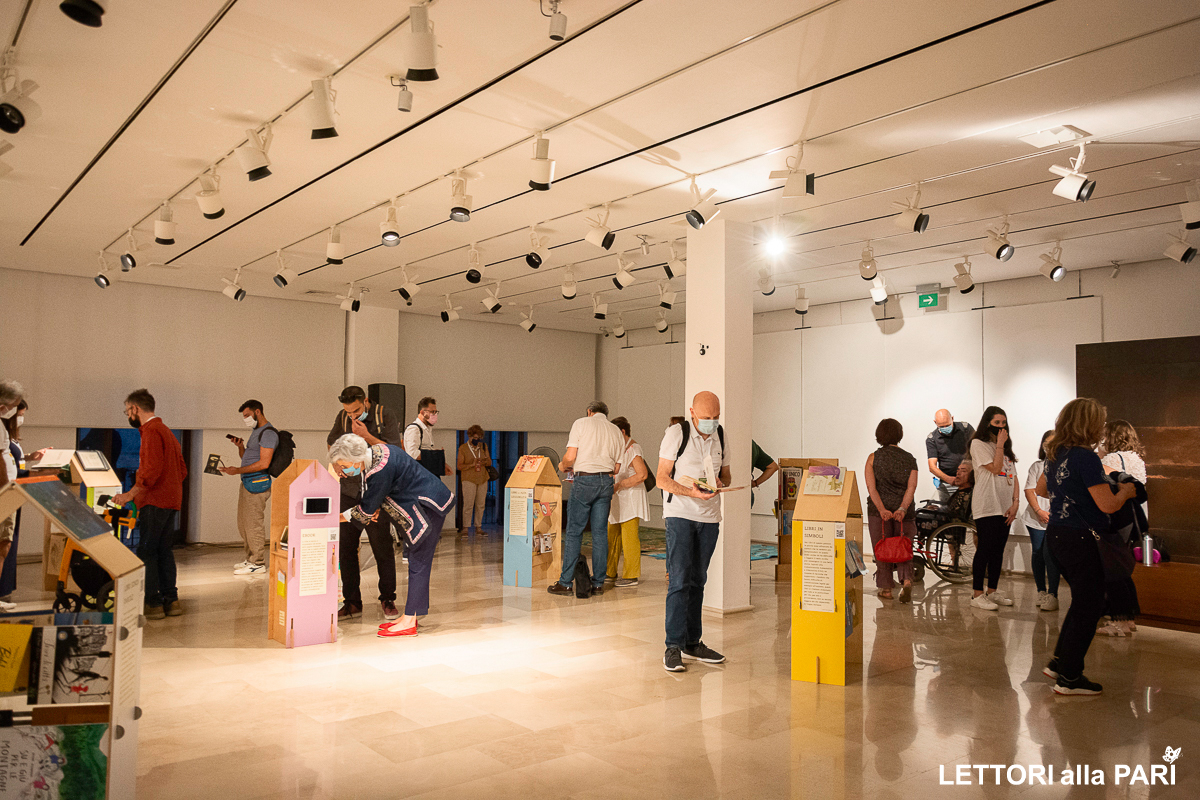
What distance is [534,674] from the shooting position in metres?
4.60

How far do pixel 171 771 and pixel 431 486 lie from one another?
95.2 inches

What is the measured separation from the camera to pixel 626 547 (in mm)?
7555

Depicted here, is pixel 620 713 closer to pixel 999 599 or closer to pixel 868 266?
pixel 999 599

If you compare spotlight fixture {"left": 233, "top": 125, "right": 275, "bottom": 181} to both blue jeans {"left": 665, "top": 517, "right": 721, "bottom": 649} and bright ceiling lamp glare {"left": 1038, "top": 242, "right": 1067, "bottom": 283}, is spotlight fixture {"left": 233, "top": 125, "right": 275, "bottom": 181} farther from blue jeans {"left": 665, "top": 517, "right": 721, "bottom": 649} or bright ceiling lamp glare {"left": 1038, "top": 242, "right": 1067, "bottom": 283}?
bright ceiling lamp glare {"left": 1038, "top": 242, "right": 1067, "bottom": 283}

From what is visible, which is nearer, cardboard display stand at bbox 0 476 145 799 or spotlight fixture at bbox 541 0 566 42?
cardboard display stand at bbox 0 476 145 799

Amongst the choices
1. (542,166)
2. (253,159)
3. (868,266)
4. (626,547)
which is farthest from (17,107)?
(868,266)

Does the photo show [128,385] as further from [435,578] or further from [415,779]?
[415,779]

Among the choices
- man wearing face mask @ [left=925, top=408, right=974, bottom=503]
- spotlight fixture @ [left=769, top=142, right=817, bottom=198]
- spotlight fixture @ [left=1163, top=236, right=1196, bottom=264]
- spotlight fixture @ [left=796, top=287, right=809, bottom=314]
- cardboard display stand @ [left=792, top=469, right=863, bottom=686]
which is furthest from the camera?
spotlight fixture @ [left=796, top=287, right=809, bottom=314]

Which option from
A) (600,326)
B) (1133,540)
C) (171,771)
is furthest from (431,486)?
(600,326)

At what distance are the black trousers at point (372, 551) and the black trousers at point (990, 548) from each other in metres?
4.70

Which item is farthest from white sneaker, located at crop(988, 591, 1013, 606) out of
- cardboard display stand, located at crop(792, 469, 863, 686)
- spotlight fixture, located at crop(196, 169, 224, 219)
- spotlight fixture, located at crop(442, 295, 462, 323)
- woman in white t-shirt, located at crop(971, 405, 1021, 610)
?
spotlight fixture, located at crop(442, 295, 462, 323)

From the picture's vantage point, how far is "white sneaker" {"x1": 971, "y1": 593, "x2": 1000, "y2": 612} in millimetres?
6574

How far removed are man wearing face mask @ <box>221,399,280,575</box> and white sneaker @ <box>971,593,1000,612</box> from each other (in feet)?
20.7

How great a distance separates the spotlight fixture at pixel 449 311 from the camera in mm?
10523
